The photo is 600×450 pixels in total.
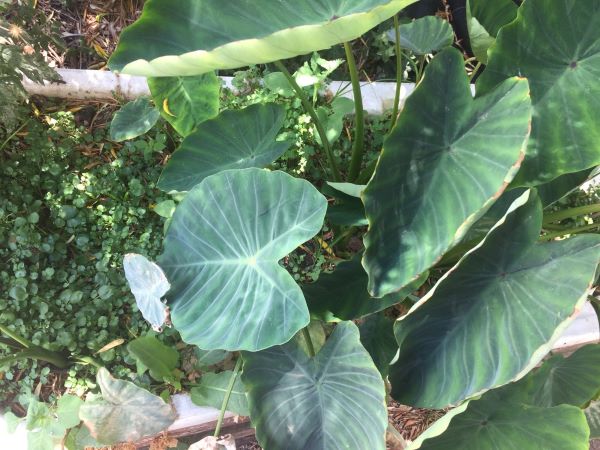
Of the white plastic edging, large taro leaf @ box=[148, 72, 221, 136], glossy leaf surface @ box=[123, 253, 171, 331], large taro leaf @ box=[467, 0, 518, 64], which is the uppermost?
large taro leaf @ box=[467, 0, 518, 64]

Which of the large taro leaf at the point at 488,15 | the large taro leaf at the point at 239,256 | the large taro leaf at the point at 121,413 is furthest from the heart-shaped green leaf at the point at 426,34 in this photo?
the large taro leaf at the point at 121,413

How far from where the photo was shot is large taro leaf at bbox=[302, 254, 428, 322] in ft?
3.73

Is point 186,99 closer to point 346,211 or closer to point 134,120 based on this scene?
point 134,120

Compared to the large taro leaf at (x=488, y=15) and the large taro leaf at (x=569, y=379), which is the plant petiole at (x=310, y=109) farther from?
the large taro leaf at (x=569, y=379)

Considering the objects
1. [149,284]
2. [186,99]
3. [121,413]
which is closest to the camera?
[149,284]

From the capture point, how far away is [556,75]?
0.94 m

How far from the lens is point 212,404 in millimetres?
1376

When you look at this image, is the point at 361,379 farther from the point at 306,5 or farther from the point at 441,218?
the point at 306,5

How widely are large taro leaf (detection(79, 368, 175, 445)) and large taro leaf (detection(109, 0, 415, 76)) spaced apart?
2.23ft

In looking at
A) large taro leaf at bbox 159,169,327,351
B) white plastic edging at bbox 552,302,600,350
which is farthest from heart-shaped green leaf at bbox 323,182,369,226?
white plastic edging at bbox 552,302,600,350

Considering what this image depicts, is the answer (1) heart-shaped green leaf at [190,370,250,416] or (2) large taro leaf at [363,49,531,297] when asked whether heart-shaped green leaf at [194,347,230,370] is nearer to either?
(1) heart-shaped green leaf at [190,370,250,416]

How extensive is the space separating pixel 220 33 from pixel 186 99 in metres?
0.48

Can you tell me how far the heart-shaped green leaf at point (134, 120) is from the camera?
138cm

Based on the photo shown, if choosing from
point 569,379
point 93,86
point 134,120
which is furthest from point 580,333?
point 93,86
